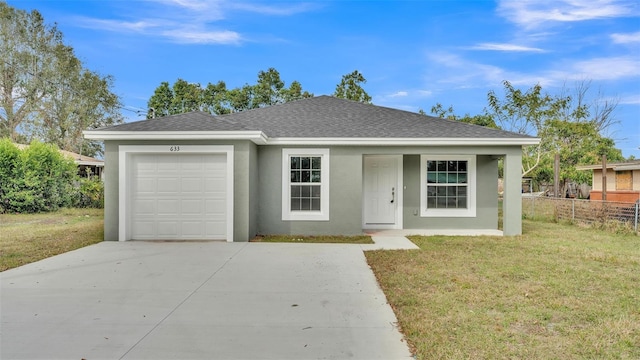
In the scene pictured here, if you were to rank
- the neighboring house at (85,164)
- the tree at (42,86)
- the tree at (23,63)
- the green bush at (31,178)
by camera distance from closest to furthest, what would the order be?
1. the green bush at (31,178)
2. the neighboring house at (85,164)
3. the tree at (23,63)
4. the tree at (42,86)

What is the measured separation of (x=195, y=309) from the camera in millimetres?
4227

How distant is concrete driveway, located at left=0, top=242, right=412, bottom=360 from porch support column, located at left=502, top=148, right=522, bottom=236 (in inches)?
205

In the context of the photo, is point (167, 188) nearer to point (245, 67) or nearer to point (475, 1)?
point (475, 1)

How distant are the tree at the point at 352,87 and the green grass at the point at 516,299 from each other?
21852 millimetres

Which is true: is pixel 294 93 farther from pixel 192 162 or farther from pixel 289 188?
pixel 192 162

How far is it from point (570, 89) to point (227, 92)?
25381mm

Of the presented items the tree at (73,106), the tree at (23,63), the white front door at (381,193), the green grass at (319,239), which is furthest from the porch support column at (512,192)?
the tree at (23,63)

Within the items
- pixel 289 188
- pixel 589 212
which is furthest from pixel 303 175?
pixel 589 212

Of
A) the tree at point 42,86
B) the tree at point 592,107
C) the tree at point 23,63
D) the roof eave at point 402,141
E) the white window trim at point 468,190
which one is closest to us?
the roof eave at point 402,141

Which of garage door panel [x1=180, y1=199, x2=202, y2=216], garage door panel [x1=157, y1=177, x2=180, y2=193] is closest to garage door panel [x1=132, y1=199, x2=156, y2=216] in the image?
garage door panel [x1=157, y1=177, x2=180, y2=193]

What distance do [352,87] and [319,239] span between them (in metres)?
21.9

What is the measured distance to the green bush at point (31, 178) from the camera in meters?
14.2

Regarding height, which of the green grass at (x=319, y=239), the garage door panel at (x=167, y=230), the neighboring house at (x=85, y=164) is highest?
the neighboring house at (x=85, y=164)

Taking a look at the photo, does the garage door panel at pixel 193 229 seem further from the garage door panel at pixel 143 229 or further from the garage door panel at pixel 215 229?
the garage door panel at pixel 143 229
